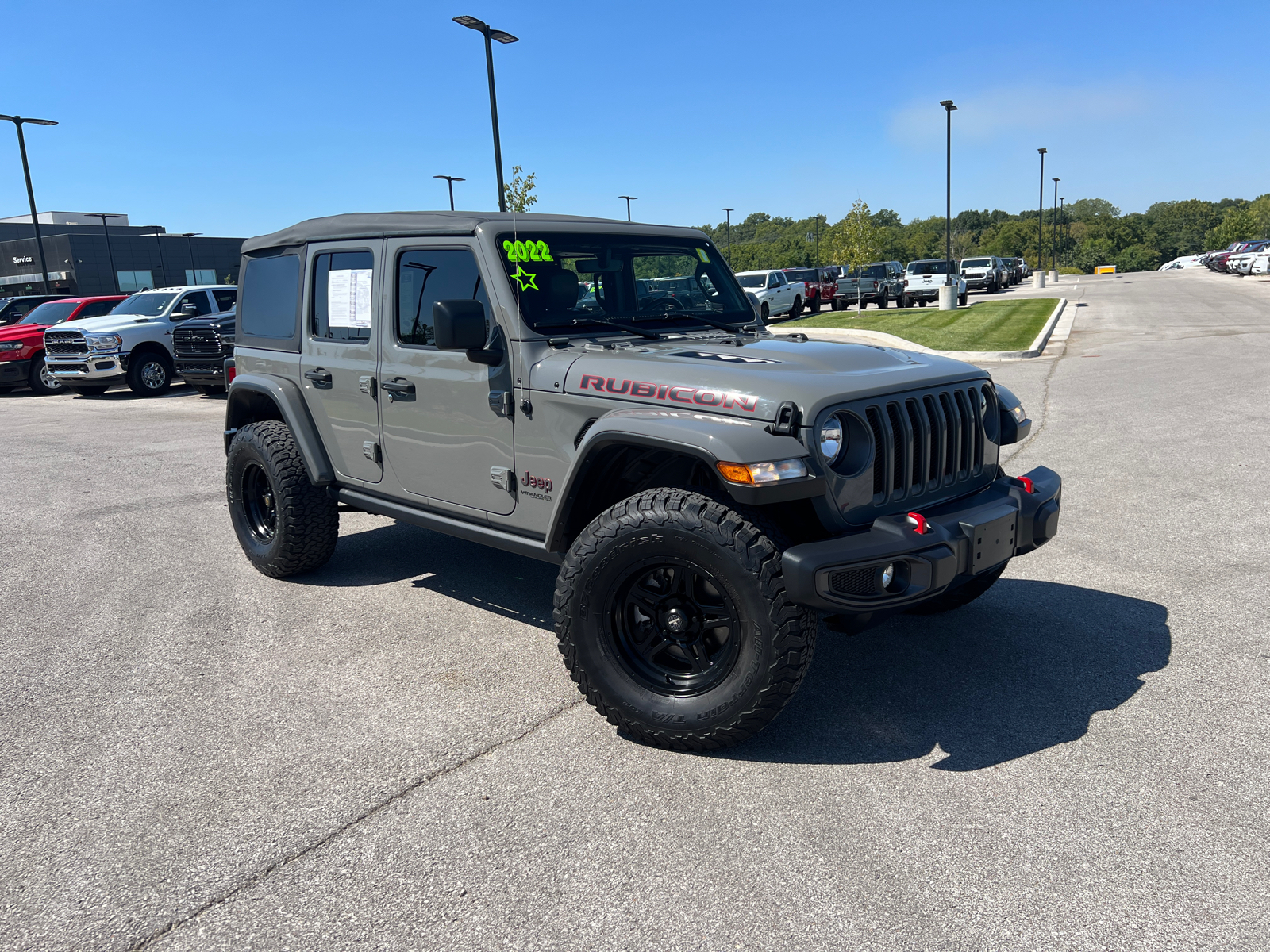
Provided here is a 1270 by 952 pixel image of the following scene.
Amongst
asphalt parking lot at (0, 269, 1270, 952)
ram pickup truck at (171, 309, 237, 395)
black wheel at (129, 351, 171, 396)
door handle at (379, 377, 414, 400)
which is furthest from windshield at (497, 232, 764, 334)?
black wheel at (129, 351, 171, 396)

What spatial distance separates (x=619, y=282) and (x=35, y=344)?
1984 cm

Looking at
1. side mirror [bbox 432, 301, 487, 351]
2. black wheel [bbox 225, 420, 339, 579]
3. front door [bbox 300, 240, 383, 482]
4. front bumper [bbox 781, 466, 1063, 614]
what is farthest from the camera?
black wheel [bbox 225, 420, 339, 579]

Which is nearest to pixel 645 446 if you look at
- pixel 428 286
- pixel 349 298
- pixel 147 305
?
pixel 428 286

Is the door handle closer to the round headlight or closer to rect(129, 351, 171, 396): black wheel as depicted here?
the round headlight

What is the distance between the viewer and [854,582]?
316 centimetres

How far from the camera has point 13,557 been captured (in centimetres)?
655

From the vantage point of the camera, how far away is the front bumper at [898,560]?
312 cm

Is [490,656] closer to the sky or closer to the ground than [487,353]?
closer to the ground

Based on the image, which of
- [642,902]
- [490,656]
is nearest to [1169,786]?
[642,902]

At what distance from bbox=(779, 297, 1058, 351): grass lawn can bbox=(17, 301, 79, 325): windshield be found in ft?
56.8

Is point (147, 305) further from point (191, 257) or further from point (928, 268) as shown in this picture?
point (191, 257)

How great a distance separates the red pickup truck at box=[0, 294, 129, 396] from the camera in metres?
19.6

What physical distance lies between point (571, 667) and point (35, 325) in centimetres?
2132

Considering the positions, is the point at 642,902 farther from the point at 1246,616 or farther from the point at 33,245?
the point at 33,245
